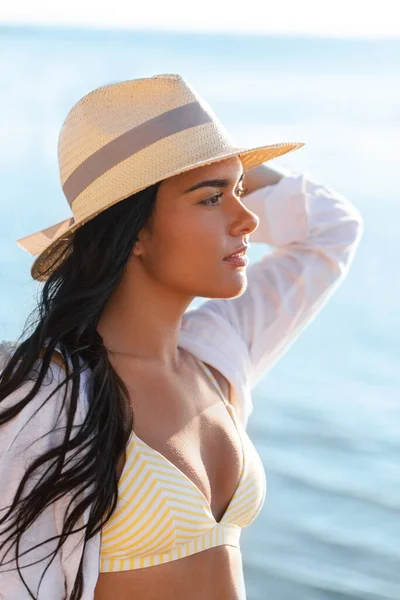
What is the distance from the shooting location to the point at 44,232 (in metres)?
2.29

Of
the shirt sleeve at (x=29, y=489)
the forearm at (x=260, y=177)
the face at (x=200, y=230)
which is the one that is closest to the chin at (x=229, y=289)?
the face at (x=200, y=230)

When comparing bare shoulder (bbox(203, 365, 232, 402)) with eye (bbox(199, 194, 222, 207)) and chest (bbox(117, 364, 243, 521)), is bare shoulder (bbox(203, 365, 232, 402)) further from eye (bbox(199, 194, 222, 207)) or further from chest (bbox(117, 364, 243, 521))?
eye (bbox(199, 194, 222, 207))

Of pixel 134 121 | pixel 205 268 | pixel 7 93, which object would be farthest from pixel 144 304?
pixel 7 93

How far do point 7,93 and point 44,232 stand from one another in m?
7.07

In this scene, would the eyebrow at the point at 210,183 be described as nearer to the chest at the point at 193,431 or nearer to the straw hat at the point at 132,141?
the straw hat at the point at 132,141

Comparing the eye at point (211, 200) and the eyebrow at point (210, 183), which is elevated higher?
the eyebrow at point (210, 183)

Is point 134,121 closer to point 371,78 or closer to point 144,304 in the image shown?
point 144,304

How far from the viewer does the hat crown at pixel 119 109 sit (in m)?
2.12

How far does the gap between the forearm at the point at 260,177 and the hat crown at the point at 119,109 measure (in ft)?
1.38

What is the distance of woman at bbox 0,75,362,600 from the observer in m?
1.99

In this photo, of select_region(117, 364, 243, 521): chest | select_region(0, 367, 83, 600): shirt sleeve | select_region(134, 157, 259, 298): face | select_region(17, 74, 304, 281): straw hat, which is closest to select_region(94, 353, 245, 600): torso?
select_region(117, 364, 243, 521): chest

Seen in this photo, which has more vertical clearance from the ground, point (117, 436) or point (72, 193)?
point (72, 193)

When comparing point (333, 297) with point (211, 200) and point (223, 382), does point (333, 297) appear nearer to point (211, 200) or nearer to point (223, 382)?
point (223, 382)

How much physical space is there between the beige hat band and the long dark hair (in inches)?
3.0
